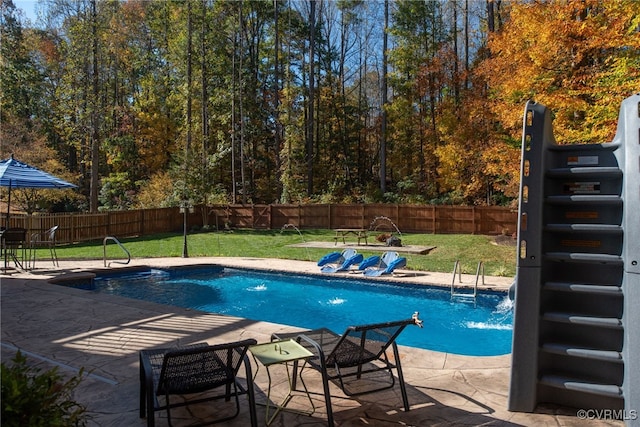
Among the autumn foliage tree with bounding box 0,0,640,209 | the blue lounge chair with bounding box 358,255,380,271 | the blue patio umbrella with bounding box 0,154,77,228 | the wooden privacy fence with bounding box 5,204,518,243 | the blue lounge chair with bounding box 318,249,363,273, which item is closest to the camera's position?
the blue patio umbrella with bounding box 0,154,77,228

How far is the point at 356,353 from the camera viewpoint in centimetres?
338

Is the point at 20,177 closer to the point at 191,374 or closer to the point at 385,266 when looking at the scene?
the point at 385,266

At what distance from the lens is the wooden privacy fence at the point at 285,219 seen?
1689 centimetres

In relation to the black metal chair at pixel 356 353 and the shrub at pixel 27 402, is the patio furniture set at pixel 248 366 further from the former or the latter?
the shrub at pixel 27 402

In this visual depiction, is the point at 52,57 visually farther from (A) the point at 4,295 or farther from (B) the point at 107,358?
(B) the point at 107,358

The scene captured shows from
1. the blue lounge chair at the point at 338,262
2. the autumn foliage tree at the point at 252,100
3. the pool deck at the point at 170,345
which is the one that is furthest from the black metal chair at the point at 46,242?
the autumn foliage tree at the point at 252,100

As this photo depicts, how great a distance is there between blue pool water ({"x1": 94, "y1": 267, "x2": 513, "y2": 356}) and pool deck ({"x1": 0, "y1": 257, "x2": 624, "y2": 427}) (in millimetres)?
2464

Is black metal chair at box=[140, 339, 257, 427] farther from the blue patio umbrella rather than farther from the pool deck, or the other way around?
the blue patio umbrella

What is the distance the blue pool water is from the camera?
734 centimetres

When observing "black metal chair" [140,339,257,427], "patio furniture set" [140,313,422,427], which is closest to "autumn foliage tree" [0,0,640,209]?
"patio furniture set" [140,313,422,427]

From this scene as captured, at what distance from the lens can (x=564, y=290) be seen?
3.21 metres

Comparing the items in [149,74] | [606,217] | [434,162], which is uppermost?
[149,74]

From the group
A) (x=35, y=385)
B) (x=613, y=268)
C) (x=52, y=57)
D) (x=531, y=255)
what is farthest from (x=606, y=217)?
(x=52, y=57)

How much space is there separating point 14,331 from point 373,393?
14.3 ft
